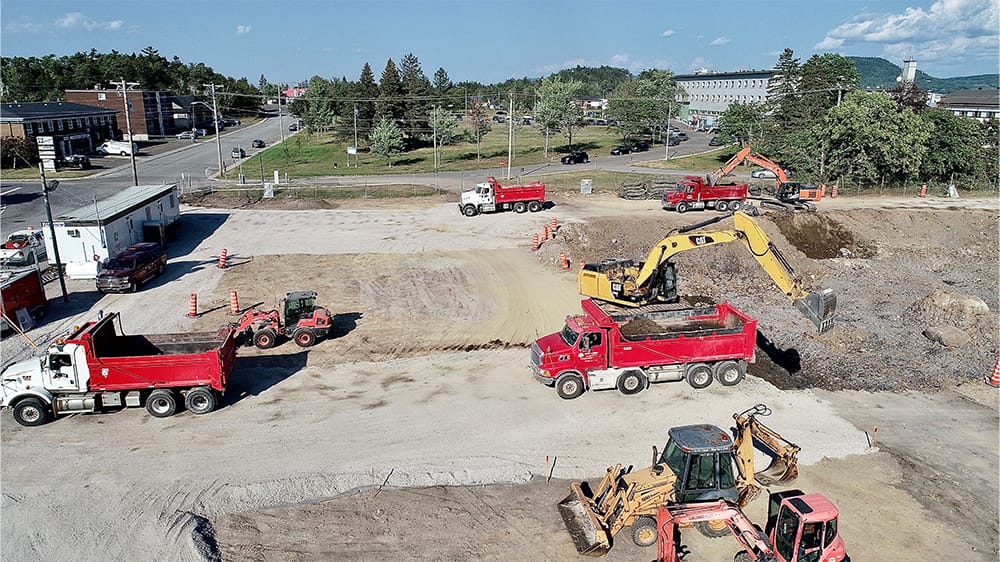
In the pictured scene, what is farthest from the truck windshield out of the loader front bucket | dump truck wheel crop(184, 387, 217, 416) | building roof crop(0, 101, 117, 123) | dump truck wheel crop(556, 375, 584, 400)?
building roof crop(0, 101, 117, 123)

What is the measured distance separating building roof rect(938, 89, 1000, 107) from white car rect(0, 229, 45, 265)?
104 meters

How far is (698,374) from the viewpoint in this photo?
19953mm

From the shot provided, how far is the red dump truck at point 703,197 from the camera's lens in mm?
44062

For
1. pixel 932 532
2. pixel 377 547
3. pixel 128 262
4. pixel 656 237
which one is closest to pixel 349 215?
pixel 128 262

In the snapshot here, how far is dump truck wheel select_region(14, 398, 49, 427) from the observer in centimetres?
1758

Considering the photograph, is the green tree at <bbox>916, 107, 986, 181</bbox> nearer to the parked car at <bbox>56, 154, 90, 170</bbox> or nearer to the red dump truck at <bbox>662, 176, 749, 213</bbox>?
the red dump truck at <bbox>662, 176, 749, 213</bbox>

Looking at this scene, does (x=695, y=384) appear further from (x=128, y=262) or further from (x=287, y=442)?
(x=128, y=262)

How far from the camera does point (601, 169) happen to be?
2650 inches

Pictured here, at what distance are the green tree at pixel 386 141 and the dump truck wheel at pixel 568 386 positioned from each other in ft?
185

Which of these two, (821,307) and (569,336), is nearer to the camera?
(821,307)

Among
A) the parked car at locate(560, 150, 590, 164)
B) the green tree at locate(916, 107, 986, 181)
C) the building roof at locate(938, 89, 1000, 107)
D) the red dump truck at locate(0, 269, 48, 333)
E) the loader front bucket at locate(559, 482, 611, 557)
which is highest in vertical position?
the building roof at locate(938, 89, 1000, 107)

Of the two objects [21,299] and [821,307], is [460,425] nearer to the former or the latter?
[821,307]

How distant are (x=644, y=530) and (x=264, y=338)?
15550mm

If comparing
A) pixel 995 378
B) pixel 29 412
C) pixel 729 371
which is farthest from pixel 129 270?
pixel 995 378
